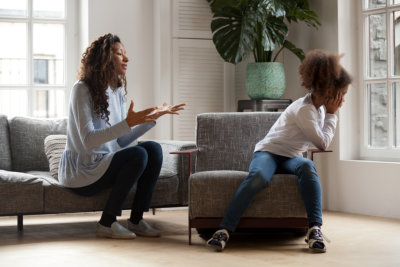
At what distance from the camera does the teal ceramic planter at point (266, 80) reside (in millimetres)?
5027

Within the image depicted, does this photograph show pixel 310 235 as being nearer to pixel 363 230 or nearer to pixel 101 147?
pixel 363 230

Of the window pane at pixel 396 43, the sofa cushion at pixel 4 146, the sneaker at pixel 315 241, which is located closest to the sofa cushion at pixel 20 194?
the sofa cushion at pixel 4 146

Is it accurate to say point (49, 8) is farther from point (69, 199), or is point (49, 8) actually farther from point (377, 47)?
point (377, 47)

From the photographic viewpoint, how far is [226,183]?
11.2ft

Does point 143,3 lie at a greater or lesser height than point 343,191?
greater

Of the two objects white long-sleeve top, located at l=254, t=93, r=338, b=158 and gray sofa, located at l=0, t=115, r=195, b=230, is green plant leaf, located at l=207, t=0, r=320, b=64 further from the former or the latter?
white long-sleeve top, located at l=254, t=93, r=338, b=158

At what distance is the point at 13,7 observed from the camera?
515 centimetres

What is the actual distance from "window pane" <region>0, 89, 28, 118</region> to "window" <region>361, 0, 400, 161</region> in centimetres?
275

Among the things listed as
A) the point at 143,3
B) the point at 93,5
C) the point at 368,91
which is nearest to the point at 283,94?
the point at 368,91

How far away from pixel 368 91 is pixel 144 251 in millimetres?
2478

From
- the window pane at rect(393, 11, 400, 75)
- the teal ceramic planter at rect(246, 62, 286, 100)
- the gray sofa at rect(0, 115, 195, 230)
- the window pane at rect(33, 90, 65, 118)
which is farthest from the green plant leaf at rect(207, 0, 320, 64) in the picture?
the window pane at rect(33, 90, 65, 118)

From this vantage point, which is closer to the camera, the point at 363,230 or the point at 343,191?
the point at 363,230

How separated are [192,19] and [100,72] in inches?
75.6

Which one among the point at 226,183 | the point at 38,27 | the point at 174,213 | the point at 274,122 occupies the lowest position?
the point at 174,213
